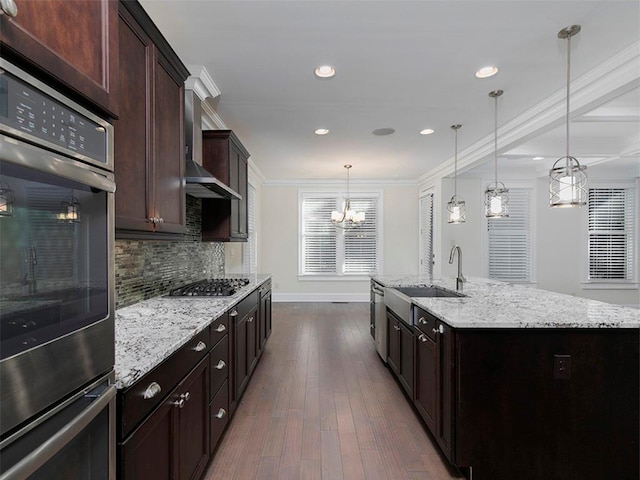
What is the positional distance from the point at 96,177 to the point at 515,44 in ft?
8.97

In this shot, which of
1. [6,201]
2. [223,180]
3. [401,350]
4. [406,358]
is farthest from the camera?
[223,180]

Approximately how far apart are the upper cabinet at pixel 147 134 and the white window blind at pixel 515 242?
6.24m

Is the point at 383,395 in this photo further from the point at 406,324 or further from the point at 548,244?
the point at 548,244

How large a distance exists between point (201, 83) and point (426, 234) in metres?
5.44

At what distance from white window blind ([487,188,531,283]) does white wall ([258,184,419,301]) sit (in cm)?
161

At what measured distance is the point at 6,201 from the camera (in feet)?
2.03

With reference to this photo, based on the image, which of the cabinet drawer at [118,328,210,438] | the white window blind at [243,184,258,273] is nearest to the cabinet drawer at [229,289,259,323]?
the cabinet drawer at [118,328,210,438]

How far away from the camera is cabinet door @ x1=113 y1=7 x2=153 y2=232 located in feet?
4.79

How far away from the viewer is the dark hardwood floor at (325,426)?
1.93m

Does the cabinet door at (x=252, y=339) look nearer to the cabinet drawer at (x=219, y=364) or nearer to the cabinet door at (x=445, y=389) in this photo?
the cabinet drawer at (x=219, y=364)

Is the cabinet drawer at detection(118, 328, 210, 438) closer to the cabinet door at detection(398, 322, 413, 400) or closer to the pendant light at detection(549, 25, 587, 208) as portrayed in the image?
the cabinet door at detection(398, 322, 413, 400)

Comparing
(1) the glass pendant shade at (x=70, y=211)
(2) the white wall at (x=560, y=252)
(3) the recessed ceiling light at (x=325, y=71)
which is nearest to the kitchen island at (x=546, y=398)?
(1) the glass pendant shade at (x=70, y=211)

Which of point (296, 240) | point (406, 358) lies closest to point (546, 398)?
point (406, 358)

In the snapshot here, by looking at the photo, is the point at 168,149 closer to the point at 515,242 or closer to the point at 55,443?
the point at 55,443
